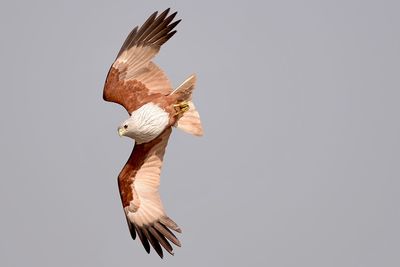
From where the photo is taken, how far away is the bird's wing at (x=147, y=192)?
10164 mm

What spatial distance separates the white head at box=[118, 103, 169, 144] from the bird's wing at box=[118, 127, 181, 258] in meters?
0.36


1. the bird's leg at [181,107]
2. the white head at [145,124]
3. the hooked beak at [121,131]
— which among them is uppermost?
the bird's leg at [181,107]

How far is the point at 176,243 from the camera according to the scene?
33.0 ft

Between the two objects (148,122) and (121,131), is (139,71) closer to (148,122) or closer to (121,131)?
(148,122)

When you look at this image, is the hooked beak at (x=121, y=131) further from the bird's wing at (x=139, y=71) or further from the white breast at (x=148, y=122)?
the bird's wing at (x=139, y=71)

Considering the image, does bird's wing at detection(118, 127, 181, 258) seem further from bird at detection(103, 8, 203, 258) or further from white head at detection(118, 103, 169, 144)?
white head at detection(118, 103, 169, 144)

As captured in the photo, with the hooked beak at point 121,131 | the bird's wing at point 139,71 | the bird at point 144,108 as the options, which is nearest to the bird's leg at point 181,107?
the bird at point 144,108

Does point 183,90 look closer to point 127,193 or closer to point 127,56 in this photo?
point 127,56

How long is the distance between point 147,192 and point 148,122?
1.26 m

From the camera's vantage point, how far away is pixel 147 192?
33.6 feet

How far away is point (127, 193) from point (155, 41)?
250 centimetres

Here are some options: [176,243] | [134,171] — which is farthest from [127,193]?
[176,243]

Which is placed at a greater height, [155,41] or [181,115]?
[155,41]

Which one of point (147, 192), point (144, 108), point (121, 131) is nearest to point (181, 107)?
point (144, 108)
